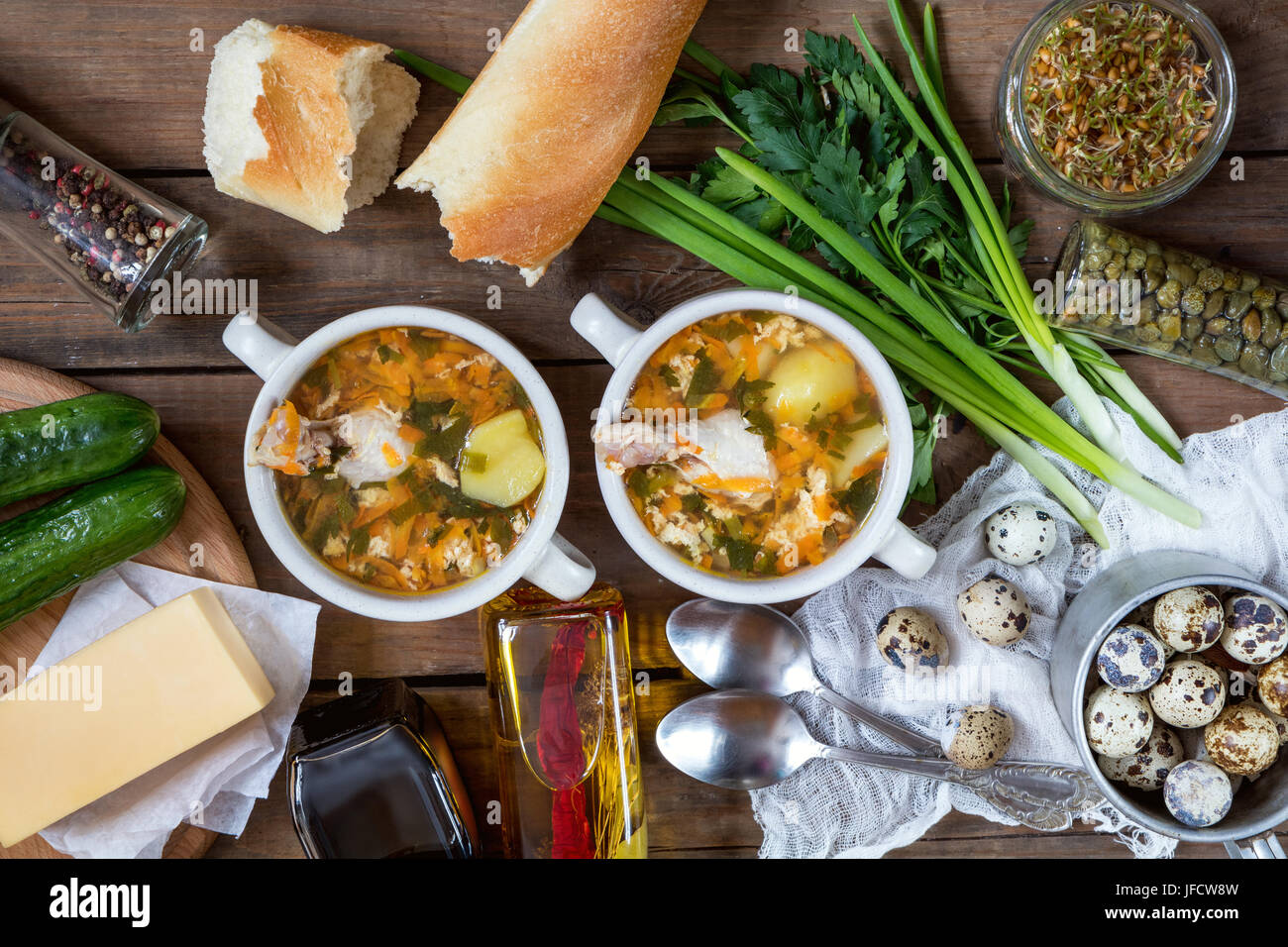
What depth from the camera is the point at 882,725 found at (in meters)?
1.85

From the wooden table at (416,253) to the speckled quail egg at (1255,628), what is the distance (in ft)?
1.34

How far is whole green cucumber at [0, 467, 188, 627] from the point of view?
5.49ft

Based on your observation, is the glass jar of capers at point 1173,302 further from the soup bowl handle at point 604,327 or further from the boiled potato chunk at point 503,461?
the boiled potato chunk at point 503,461

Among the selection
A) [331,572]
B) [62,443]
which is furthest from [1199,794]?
[62,443]

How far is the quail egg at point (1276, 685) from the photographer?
1.67m

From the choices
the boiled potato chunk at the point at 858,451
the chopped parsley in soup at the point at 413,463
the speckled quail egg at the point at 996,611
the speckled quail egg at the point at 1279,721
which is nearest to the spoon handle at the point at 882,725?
the speckled quail egg at the point at 996,611

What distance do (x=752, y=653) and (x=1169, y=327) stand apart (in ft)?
3.35

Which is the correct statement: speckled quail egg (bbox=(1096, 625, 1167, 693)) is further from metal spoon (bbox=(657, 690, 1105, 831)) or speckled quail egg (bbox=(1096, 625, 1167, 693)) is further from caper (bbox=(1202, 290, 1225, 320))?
caper (bbox=(1202, 290, 1225, 320))

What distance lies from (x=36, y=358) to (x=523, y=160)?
3.67 feet

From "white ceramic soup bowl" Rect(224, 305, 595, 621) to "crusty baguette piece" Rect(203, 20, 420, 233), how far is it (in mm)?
235

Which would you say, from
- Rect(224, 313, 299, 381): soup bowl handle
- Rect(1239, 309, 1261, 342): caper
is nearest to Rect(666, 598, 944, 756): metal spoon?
Rect(224, 313, 299, 381): soup bowl handle
